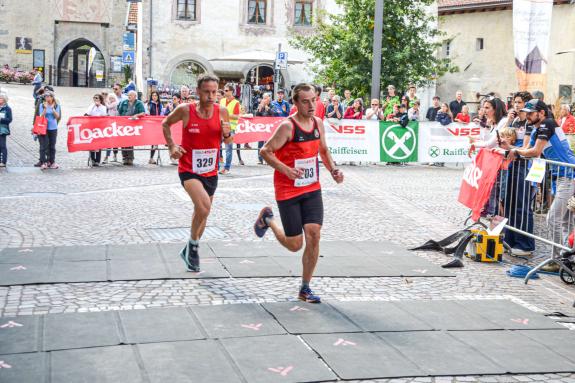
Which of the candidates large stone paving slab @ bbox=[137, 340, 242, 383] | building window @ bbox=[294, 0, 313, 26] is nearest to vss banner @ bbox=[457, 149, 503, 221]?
large stone paving slab @ bbox=[137, 340, 242, 383]

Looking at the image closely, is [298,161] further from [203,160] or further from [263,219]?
[203,160]

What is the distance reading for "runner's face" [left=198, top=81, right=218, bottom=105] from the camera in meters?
8.22

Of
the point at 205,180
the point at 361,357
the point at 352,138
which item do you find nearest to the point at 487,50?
the point at 352,138

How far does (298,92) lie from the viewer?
7203mm

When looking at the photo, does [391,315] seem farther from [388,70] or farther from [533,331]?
[388,70]

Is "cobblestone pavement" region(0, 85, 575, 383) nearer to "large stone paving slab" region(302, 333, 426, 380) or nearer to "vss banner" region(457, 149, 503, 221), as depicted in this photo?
"large stone paving slab" region(302, 333, 426, 380)

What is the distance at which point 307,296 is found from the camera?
7.30 meters

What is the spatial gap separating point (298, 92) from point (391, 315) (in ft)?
6.60

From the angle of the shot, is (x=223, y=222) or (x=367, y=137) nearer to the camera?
(x=223, y=222)

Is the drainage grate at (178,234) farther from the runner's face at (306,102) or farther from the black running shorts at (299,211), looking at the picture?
the runner's face at (306,102)

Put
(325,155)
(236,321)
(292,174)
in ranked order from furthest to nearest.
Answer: (325,155), (292,174), (236,321)

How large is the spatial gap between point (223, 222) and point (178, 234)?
1.16m

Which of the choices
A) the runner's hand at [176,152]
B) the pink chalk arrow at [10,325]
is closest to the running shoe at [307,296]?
the runner's hand at [176,152]

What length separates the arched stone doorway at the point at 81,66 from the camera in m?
65.7
